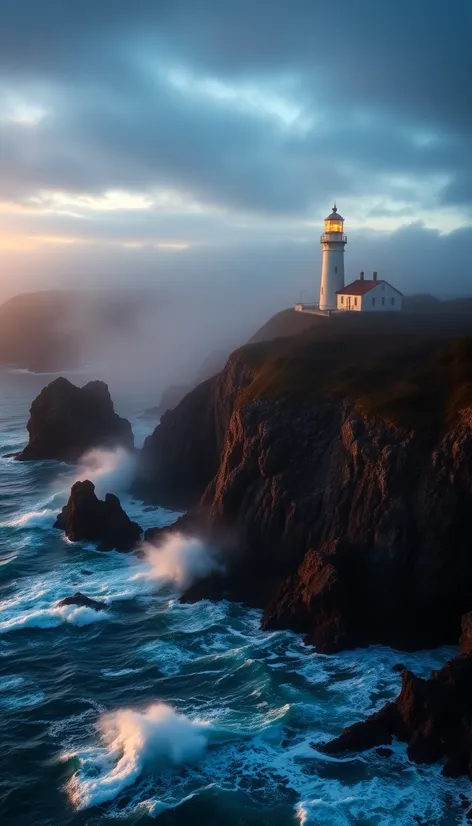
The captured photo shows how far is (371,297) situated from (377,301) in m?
1.20

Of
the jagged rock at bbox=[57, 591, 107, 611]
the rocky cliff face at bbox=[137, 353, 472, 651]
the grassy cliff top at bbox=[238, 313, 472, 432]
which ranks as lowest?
the jagged rock at bbox=[57, 591, 107, 611]

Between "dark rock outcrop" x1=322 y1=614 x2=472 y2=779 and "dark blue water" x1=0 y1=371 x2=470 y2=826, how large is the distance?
0.80 metres

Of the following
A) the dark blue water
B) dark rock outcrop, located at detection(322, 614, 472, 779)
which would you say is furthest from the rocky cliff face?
dark rock outcrop, located at detection(322, 614, 472, 779)

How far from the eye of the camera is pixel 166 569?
48.7 m

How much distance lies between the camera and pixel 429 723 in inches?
1147

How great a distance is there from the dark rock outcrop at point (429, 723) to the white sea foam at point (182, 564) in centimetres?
1887

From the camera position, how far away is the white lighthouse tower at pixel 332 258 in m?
91.6

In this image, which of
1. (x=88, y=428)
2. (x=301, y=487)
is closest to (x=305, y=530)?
(x=301, y=487)

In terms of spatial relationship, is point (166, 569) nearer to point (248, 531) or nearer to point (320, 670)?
point (248, 531)

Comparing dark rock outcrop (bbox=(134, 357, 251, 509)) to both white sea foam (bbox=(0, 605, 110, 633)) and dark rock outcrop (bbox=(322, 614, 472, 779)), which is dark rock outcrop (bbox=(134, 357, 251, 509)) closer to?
white sea foam (bbox=(0, 605, 110, 633))

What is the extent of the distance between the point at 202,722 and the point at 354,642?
10473 mm

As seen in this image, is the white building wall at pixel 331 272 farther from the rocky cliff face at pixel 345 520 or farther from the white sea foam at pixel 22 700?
the white sea foam at pixel 22 700

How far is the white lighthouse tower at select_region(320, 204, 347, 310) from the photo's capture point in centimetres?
9162

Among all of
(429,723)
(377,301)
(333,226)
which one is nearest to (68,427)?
(377,301)
